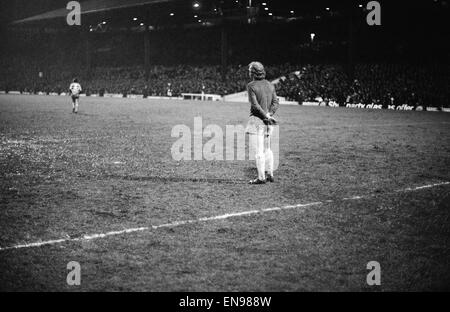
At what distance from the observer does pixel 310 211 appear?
5.93 meters

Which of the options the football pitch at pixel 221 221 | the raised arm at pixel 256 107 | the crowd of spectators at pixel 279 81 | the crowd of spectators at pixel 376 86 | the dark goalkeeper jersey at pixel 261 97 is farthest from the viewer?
the crowd of spectators at pixel 279 81

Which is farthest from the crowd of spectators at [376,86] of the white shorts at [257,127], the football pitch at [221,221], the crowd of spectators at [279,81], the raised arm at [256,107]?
the raised arm at [256,107]

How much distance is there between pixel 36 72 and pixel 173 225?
2664 inches

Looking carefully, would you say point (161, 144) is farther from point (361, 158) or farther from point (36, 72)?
point (36, 72)

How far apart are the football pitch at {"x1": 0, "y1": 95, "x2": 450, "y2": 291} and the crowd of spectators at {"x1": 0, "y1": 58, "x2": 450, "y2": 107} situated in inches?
806

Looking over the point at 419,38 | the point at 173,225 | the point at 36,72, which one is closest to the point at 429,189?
the point at 173,225

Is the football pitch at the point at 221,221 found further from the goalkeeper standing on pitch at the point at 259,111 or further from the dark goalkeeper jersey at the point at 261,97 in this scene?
the dark goalkeeper jersey at the point at 261,97

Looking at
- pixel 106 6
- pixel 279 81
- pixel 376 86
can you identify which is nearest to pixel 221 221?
pixel 376 86

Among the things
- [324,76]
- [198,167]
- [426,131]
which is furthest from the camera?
[324,76]

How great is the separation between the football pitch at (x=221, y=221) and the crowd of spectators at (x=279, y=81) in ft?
67.2

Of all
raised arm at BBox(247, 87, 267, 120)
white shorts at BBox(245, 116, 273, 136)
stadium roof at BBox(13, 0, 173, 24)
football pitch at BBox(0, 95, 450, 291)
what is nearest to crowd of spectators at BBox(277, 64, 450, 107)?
stadium roof at BBox(13, 0, 173, 24)

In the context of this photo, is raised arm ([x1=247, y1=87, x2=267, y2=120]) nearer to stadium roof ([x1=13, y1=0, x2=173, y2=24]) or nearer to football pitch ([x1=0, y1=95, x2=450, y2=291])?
football pitch ([x1=0, y1=95, x2=450, y2=291])

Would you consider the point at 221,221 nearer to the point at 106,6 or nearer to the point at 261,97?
the point at 261,97

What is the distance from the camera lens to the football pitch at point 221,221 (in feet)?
12.9
